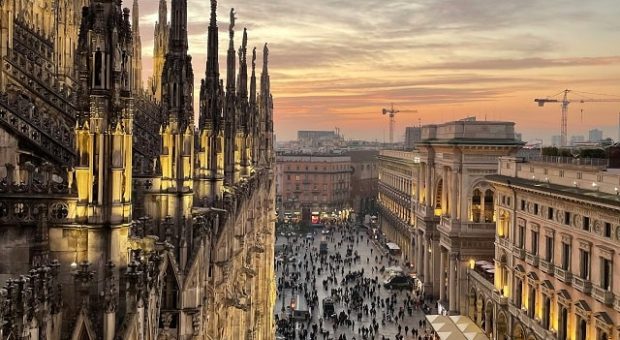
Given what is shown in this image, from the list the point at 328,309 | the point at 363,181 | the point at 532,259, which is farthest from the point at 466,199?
the point at 363,181

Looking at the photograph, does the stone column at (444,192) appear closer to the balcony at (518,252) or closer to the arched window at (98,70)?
the balcony at (518,252)

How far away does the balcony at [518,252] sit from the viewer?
40.8 meters

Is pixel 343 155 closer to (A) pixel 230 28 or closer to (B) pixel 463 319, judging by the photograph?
(B) pixel 463 319

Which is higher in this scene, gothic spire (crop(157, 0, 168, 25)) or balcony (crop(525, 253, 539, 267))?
gothic spire (crop(157, 0, 168, 25))

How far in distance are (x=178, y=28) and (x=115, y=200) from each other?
770 centimetres

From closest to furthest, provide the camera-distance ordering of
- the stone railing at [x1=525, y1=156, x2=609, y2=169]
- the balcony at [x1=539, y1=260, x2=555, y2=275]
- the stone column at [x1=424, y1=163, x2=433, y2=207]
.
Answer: the stone railing at [x1=525, y1=156, x2=609, y2=169], the balcony at [x1=539, y1=260, x2=555, y2=275], the stone column at [x1=424, y1=163, x2=433, y2=207]

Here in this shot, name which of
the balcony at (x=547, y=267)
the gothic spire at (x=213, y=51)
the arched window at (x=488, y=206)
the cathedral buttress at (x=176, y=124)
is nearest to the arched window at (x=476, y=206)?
the arched window at (x=488, y=206)

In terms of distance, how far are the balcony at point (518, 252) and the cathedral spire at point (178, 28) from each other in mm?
28896

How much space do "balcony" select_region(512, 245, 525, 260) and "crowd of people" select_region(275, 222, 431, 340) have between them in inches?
442

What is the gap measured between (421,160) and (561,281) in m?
37.9

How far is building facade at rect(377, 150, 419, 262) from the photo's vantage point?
81800mm

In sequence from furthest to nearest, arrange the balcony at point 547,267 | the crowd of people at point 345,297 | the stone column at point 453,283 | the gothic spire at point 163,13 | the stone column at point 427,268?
1. the stone column at point 427,268
2. the gothic spire at point 163,13
3. the stone column at point 453,283
4. the crowd of people at point 345,297
5. the balcony at point 547,267

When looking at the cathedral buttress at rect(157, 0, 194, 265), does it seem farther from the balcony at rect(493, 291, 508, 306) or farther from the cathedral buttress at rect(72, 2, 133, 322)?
the balcony at rect(493, 291, 508, 306)

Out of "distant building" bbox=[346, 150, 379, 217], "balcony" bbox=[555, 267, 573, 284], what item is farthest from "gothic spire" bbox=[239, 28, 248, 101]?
"distant building" bbox=[346, 150, 379, 217]
